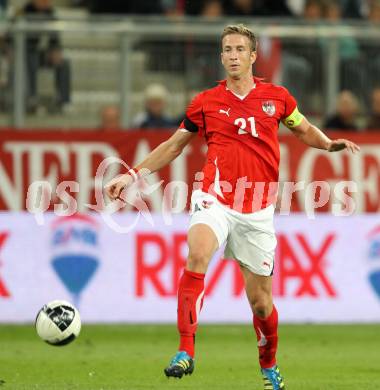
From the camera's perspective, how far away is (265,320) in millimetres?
9320

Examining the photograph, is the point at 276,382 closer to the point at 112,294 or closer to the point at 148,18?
the point at 112,294

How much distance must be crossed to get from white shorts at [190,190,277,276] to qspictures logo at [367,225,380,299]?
20.7 feet

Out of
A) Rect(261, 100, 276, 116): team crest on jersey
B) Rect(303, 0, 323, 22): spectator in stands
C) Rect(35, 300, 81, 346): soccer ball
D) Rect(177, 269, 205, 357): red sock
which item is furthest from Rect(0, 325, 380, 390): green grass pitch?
Rect(303, 0, 323, 22): spectator in stands

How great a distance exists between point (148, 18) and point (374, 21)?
11.6ft

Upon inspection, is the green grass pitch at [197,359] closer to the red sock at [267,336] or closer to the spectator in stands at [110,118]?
the red sock at [267,336]

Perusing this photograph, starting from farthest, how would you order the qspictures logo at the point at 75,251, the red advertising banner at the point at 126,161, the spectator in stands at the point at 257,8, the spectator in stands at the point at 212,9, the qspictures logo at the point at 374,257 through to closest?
the spectator in stands at the point at 257,8, the spectator in stands at the point at 212,9, the red advertising banner at the point at 126,161, the qspictures logo at the point at 374,257, the qspictures logo at the point at 75,251

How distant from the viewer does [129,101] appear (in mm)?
17578

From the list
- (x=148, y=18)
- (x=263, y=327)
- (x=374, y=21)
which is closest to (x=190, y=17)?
(x=148, y=18)

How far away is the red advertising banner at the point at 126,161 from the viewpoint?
16500 mm

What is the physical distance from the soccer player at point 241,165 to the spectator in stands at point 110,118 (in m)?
7.96

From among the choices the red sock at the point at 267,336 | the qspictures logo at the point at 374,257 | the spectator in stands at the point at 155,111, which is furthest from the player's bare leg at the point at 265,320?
the spectator in stands at the point at 155,111

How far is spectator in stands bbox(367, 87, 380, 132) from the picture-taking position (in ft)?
57.6

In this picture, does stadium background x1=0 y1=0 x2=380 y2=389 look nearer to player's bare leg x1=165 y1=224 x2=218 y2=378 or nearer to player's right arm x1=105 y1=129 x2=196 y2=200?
player's right arm x1=105 y1=129 x2=196 y2=200

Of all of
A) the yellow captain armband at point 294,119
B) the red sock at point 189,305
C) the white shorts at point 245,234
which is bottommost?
the red sock at point 189,305
